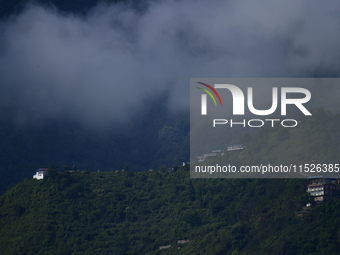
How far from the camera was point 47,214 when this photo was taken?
337ft

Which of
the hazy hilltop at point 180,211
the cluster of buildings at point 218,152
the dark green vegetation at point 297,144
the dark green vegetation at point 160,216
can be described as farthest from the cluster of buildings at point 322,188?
the cluster of buildings at point 218,152

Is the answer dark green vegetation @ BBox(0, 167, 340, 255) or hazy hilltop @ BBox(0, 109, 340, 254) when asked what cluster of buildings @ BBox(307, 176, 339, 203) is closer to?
hazy hilltop @ BBox(0, 109, 340, 254)

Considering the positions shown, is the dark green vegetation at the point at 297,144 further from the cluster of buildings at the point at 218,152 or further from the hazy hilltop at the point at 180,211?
the cluster of buildings at the point at 218,152

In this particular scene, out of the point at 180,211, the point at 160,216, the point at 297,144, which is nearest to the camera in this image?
the point at 180,211

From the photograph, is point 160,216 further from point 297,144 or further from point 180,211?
point 297,144

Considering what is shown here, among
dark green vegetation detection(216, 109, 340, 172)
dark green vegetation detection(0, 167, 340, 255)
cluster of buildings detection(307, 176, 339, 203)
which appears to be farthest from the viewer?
dark green vegetation detection(216, 109, 340, 172)

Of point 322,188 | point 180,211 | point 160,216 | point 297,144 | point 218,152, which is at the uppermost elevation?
point 218,152

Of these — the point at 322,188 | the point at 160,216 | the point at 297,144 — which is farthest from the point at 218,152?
the point at 322,188

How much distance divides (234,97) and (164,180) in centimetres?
2093

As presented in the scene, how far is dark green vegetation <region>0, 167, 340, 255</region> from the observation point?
89.2 meters

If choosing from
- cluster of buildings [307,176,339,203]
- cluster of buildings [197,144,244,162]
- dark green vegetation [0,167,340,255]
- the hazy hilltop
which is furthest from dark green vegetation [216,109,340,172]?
cluster of buildings [307,176,339,203]

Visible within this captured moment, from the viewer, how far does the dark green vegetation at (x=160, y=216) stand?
3514 inches

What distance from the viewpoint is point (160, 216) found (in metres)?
103

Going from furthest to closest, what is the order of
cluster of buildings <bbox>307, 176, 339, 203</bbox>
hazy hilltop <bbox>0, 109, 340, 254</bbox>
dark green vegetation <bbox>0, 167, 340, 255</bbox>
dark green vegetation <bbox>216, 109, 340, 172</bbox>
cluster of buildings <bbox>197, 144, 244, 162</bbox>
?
1. cluster of buildings <bbox>197, 144, 244, 162</bbox>
2. dark green vegetation <bbox>216, 109, 340, 172</bbox>
3. cluster of buildings <bbox>307, 176, 339, 203</bbox>
4. hazy hilltop <bbox>0, 109, 340, 254</bbox>
5. dark green vegetation <bbox>0, 167, 340, 255</bbox>
